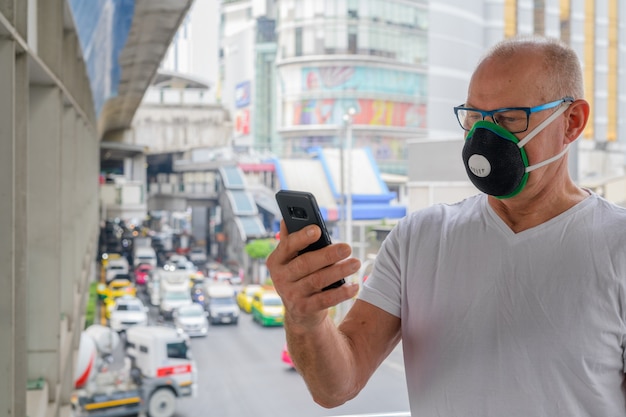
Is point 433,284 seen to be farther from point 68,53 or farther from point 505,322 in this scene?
point 68,53

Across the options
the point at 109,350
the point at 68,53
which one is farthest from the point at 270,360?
the point at 68,53

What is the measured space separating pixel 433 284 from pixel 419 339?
0.08 metres

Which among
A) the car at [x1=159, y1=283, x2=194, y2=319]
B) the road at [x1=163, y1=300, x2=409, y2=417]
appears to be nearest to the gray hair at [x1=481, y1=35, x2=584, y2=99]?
the road at [x1=163, y1=300, x2=409, y2=417]

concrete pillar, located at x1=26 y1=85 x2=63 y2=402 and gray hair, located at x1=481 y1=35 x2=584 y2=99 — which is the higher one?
gray hair, located at x1=481 y1=35 x2=584 y2=99

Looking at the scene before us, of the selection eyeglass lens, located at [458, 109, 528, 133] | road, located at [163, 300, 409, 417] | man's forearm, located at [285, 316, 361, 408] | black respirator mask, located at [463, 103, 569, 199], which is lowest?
road, located at [163, 300, 409, 417]

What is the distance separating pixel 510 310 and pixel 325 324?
27 cm

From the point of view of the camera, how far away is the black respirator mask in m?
1.09

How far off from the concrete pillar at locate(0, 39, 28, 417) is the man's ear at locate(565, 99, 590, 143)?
1.01m

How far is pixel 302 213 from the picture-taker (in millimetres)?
906

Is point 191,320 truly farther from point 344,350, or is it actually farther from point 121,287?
point 344,350

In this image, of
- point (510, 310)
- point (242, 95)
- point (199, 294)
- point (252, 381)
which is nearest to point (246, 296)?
point (199, 294)

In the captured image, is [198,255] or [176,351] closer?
[176,351]

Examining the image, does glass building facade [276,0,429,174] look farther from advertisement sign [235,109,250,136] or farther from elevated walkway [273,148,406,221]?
elevated walkway [273,148,406,221]

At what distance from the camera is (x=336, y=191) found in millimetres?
9039
